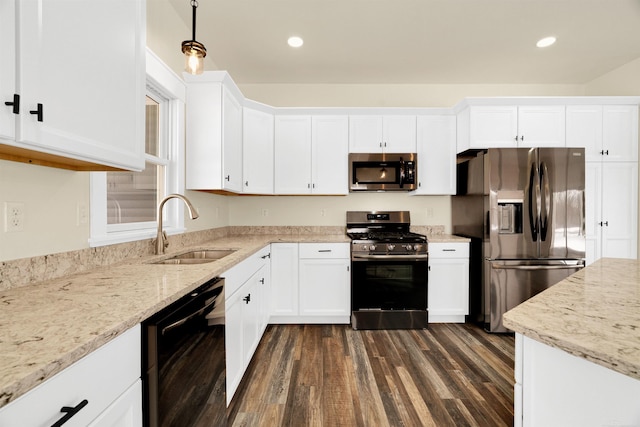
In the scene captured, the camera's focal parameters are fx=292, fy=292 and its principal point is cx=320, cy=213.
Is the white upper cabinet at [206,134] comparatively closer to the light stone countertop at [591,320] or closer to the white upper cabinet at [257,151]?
the white upper cabinet at [257,151]

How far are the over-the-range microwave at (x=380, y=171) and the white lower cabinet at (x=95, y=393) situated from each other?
2.67m

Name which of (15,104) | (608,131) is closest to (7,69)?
(15,104)

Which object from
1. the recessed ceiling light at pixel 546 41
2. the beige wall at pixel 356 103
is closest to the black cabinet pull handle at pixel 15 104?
the beige wall at pixel 356 103

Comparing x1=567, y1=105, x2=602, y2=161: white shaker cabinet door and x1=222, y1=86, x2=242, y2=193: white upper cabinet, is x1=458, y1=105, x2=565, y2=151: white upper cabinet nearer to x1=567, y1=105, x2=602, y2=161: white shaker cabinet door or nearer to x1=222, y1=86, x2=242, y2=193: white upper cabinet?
x1=567, y1=105, x2=602, y2=161: white shaker cabinet door

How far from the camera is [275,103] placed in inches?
142

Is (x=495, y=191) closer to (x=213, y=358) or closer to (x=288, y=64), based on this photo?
(x=288, y=64)

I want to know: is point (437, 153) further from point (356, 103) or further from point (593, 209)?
point (593, 209)

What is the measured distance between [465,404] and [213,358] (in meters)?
1.54

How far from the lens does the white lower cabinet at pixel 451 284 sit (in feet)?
9.88

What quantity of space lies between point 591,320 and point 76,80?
168 centimetres

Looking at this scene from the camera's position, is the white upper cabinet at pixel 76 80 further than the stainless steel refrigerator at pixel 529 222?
No

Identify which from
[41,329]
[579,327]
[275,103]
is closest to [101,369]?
[41,329]

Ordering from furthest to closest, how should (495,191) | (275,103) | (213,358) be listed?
(275,103)
(495,191)
(213,358)

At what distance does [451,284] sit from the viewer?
3020mm
